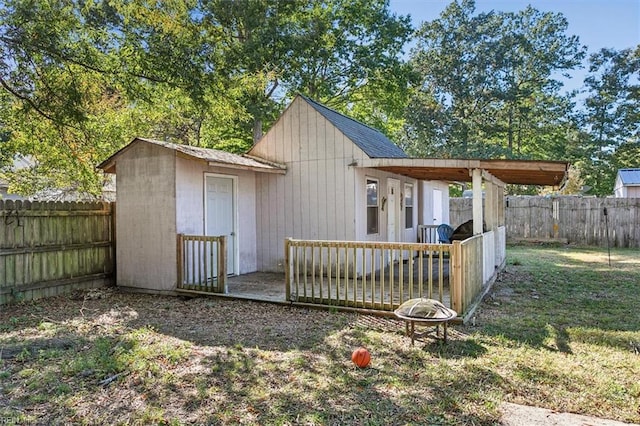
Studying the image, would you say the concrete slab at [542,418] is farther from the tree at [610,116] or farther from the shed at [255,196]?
the tree at [610,116]

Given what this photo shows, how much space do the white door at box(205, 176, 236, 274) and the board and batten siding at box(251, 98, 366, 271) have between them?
852mm

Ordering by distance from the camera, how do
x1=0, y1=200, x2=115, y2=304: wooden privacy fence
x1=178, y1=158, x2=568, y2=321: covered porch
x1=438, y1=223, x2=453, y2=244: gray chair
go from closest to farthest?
x1=178, y1=158, x2=568, y2=321: covered porch < x1=0, y1=200, x2=115, y2=304: wooden privacy fence < x1=438, y1=223, x2=453, y2=244: gray chair

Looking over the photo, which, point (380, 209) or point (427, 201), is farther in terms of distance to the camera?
point (427, 201)

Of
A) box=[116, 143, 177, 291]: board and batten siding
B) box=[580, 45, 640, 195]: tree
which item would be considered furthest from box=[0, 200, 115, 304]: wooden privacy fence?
box=[580, 45, 640, 195]: tree

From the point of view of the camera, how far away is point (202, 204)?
26.8 feet

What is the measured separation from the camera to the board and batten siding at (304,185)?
8781 mm

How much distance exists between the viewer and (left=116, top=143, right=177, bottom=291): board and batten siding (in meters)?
7.61

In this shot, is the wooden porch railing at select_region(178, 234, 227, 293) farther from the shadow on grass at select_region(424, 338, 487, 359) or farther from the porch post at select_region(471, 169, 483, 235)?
the porch post at select_region(471, 169, 483, 235)

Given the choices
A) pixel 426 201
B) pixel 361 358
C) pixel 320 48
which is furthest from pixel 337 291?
pixel 320 48

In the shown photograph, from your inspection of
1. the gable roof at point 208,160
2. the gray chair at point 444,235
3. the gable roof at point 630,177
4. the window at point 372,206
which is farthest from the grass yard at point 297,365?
the gable roof at point 630,177

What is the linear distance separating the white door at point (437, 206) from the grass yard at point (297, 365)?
721cm

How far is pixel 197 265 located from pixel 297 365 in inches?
161

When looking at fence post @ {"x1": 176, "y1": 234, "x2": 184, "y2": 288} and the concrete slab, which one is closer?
the concrete slab

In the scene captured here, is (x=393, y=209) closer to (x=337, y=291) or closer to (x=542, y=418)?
(x=337, y=291)
